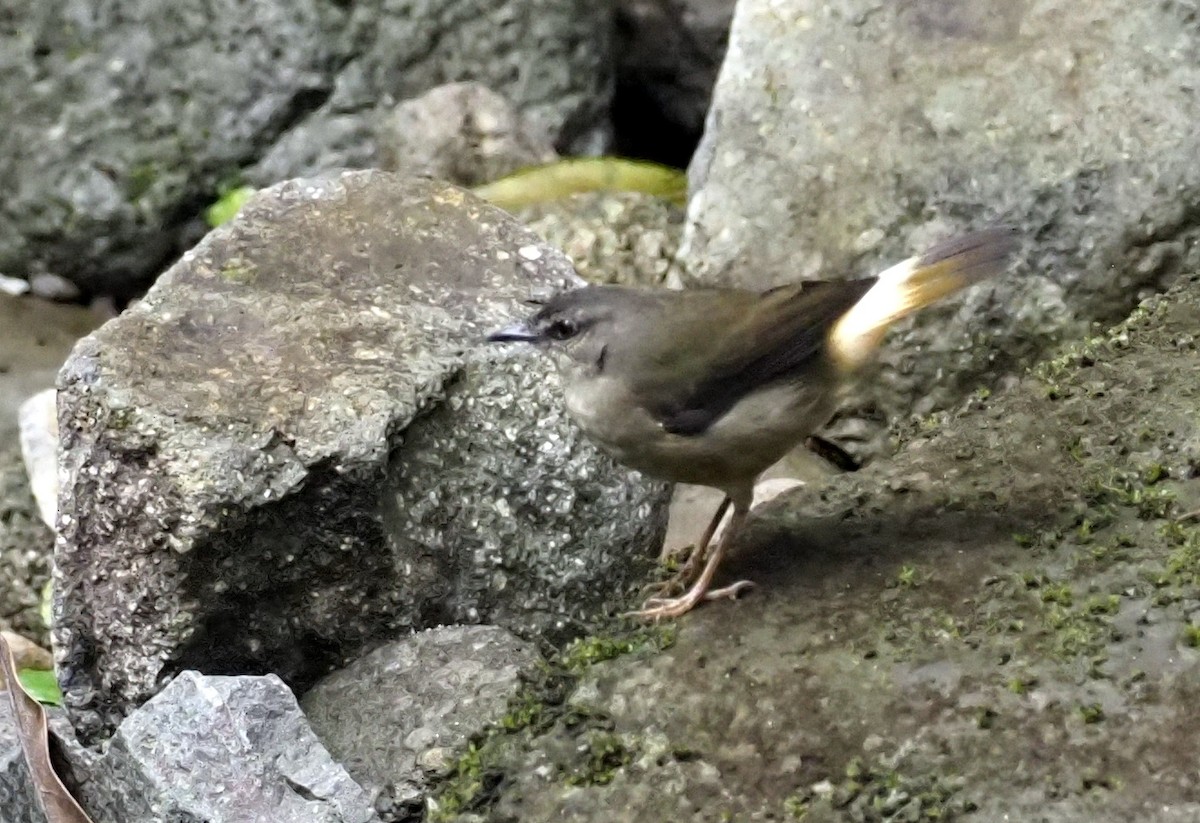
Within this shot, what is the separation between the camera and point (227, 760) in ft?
10.1

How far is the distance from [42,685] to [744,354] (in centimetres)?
243

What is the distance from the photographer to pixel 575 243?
18.1 ft

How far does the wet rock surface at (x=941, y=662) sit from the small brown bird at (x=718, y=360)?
11.0 inches

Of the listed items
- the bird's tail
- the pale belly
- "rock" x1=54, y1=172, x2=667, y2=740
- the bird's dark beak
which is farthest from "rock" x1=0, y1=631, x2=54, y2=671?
the bird's tail

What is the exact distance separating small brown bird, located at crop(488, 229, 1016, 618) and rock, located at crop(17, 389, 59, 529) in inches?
91.6

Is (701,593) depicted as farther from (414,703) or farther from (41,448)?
(41,448)

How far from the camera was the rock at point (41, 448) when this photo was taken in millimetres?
5078

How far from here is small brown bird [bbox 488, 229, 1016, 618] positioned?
351 centimetres

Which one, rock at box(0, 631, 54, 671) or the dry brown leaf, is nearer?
the dry brown leaf

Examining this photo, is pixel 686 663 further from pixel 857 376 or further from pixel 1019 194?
pixel 1019 194

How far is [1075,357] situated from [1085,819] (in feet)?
5.94

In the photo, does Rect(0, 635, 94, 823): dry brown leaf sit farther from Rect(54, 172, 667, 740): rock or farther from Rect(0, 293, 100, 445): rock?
Rect(0, 293, 100, 445): rock

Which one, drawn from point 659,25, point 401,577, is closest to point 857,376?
point 401,577

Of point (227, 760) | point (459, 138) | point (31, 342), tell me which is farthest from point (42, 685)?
point (459, 138)
